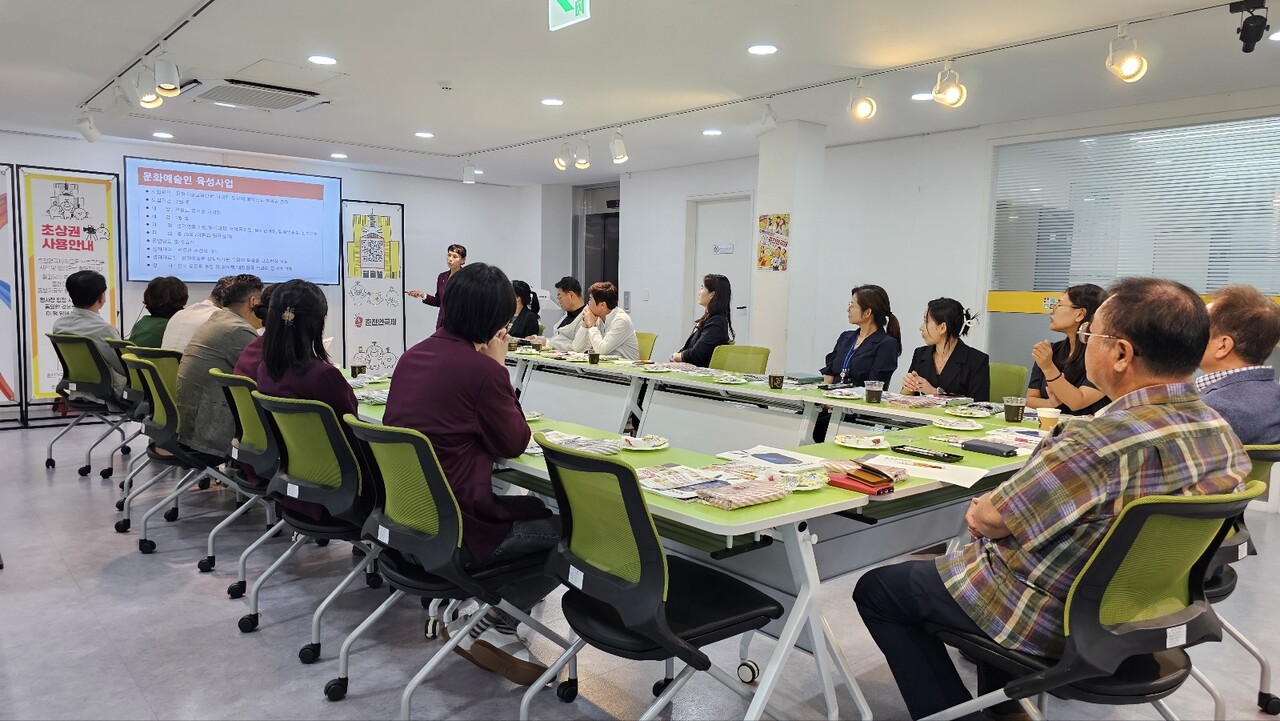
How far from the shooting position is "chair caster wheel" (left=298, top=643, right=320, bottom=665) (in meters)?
2.80

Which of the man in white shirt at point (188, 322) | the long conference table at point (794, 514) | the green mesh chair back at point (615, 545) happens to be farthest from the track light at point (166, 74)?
the green mesh chair back at point (615, 545)

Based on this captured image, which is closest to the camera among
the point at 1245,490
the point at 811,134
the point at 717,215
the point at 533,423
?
the point at 1245,490

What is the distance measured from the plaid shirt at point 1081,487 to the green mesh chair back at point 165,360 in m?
3.99

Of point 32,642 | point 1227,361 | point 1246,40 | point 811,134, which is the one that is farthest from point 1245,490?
point 811,134

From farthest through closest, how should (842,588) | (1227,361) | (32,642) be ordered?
1. (842,588)
2. (32,642)
3. (1227,361)

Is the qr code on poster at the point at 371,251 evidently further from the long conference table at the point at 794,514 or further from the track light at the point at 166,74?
the long conference table at the point at 794,514

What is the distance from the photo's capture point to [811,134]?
271 inches

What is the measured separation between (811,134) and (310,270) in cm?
625

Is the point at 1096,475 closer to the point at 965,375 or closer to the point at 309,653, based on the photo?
the point at 309,653

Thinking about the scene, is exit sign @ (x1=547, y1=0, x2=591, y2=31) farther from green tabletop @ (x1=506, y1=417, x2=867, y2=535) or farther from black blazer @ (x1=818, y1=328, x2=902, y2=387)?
black blazer @ (x1=818, y1=328, x2=902, y2=387)

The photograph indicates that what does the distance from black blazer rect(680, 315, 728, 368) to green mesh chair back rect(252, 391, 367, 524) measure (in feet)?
11.8

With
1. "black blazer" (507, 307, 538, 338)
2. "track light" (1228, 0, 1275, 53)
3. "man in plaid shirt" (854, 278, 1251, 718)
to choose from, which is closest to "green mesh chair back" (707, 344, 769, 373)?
"black blazer" (507, 307, 538, 338)

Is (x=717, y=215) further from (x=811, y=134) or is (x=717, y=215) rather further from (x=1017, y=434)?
(x=1017, y=434)

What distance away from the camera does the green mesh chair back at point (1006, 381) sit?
4.37m
